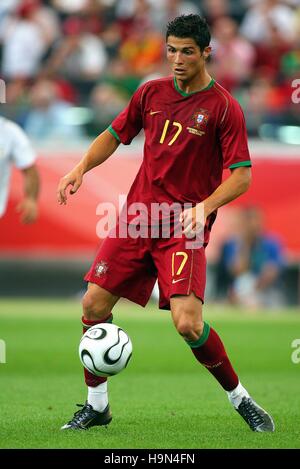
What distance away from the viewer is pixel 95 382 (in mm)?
7402

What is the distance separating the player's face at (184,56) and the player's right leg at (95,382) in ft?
5.20

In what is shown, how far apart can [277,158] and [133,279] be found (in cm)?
989

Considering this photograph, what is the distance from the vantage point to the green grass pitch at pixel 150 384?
22.7 feet

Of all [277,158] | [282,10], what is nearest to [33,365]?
[277,158]

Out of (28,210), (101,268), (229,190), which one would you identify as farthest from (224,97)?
(28,210)

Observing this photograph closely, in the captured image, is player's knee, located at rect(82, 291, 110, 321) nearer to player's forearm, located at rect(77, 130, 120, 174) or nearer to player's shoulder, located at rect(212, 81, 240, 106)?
player's forearm, located at rect(77, 130, 120, 174)

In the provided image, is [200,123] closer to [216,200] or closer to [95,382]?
[216,200]

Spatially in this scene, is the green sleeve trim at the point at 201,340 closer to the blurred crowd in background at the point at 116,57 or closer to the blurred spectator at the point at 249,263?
the blurred spectator at the point at 249,263

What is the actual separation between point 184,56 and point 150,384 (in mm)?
3626

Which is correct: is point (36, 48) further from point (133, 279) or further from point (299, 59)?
point (133, 279)

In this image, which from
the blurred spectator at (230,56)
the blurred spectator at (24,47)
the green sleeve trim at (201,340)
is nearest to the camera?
the green sleeve trim at (201,340)

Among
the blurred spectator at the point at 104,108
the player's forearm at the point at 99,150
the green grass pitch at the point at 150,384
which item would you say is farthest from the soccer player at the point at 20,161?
the blurred spectator at the point at 104,108

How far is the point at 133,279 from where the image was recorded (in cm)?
739
